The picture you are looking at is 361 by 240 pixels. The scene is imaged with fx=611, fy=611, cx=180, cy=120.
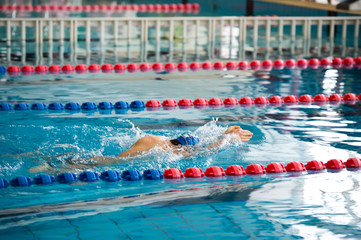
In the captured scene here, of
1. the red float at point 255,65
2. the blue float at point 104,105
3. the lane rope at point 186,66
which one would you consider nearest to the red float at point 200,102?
the blue float at point 104,105

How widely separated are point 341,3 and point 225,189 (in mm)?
10750

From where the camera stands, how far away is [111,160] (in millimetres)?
5320

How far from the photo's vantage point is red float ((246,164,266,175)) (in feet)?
16.9

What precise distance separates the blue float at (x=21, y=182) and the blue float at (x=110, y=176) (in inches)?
22.9

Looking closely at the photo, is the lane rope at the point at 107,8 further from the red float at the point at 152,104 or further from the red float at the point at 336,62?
the red float at the point at 152,104

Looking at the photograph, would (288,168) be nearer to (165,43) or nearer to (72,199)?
(72,199)

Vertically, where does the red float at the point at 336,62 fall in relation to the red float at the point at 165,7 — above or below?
below

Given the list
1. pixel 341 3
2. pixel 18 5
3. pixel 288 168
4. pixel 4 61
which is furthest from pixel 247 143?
pixel 18 5

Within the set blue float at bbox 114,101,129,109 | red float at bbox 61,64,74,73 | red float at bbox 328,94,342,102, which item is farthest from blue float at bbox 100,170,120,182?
red float at bbox 61,64,74,73

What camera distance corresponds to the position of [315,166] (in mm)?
5285

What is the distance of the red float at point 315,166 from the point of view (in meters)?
5.28

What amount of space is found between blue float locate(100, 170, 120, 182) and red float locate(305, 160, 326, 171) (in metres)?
1.66

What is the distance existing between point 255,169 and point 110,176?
4.02 ft

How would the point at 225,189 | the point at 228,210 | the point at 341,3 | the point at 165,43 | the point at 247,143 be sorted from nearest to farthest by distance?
the point at 228,210 → the point at 225,189 → the point at 247,143 → the point at 165,43 → the point at 341,3
